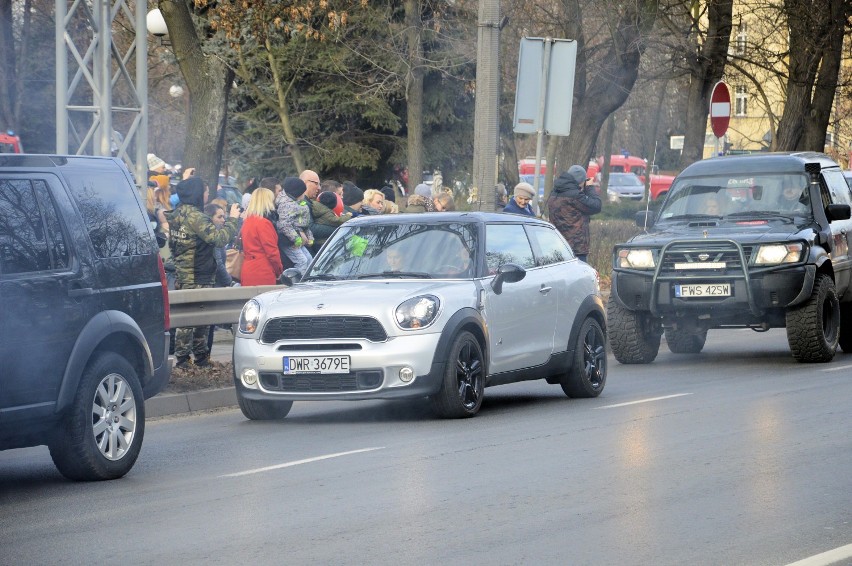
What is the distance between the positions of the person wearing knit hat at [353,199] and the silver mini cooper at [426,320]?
5.47m

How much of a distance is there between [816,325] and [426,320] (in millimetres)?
5897

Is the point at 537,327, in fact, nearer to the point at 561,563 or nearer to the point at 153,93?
the point at 561,563

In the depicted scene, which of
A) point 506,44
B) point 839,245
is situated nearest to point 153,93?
point 506,44

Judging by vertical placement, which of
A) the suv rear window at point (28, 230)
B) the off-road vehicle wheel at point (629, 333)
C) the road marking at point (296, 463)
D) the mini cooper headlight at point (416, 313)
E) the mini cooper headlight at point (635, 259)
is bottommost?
the off-road vehicle wheel at point (629, 333)

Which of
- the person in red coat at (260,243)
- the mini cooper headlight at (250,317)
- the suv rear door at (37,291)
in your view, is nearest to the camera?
the suv rear door at (37,291)

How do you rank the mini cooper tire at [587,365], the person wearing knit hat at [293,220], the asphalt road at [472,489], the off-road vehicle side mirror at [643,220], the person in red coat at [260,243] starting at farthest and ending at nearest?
the off-road vehicle side mirror at [643,220], the person wearing knit hat at [293,220], the person in red coat at [260,243], the mini cooper tire at [587,365], the asphalt road at [472,489]

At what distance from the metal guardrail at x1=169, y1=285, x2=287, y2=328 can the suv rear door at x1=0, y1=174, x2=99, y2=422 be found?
430cm

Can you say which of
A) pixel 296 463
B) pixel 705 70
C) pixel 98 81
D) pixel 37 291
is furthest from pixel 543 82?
pixel 705 70

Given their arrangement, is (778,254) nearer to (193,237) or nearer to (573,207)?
(573,207)

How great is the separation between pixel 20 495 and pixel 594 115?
2242cm

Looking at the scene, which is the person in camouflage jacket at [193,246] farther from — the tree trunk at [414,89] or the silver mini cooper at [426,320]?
the tree trunk at [414,89]

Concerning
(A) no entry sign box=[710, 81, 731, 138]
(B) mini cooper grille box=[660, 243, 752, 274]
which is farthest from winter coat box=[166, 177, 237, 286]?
(A) no entry sign box=[710, 81, 731, 138]

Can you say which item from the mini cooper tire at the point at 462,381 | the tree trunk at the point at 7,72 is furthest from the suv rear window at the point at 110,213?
the tree trunk at the point at 7,72

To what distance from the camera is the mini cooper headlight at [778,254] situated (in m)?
→ 16.1
